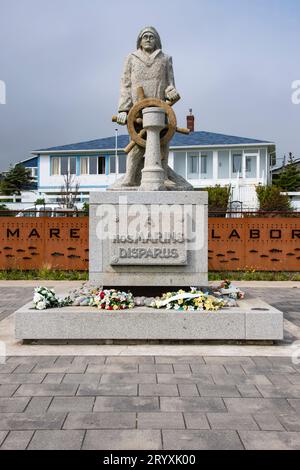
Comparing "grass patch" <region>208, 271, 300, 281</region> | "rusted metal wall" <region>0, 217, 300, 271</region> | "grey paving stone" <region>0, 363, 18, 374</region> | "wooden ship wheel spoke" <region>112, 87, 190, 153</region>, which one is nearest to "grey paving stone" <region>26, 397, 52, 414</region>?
"grey paving stone" <region>0, 363, 18, 374</region>

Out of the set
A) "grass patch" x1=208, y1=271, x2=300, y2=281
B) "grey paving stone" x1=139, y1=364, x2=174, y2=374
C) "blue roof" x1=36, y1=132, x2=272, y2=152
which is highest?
"blue roof" x1=36, y1=132, x2=272, y2=152

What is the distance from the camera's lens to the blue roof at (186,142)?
34.3m

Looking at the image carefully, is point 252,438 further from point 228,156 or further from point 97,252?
point 228,156

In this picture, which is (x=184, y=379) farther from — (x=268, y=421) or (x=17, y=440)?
(x=17, y=440)

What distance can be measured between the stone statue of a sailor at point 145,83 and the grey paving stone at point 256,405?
3767 millimetres

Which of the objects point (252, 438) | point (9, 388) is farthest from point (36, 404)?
point (252, 438)

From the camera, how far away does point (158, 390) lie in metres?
4.22

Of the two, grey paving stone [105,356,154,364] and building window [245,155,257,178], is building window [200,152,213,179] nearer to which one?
building window [245,155,257,178]

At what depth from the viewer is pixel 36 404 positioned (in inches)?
152

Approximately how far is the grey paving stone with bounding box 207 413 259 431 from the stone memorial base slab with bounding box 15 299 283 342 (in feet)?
6.96

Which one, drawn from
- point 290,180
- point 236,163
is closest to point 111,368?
point 236,163

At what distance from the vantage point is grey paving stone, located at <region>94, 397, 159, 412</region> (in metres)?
3.77

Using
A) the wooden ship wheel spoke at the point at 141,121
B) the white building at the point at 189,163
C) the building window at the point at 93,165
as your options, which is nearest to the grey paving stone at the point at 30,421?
the wooden ship wheel spoke at the point at 141,121
